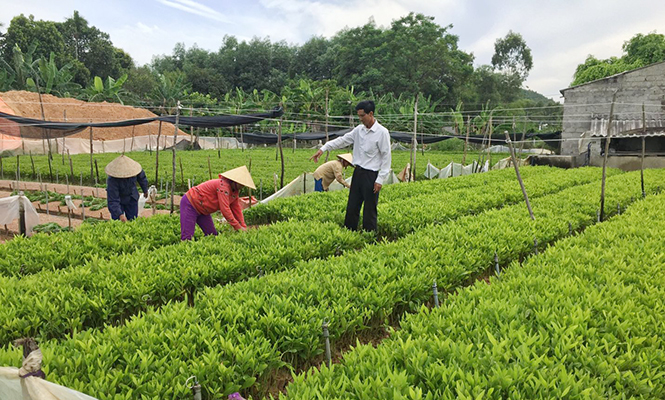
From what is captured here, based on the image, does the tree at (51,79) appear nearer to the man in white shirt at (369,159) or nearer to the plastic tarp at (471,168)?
the plastic tarp at (471,168)

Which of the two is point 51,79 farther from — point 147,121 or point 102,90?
point 147,121

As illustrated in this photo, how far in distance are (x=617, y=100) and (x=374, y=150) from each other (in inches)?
914

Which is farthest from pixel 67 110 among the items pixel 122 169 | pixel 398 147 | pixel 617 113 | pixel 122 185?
pixel 617 113

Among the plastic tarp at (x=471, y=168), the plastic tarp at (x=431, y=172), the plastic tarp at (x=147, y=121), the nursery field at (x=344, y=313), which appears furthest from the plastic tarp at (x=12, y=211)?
the plastic tarp at (x=471, y=168)

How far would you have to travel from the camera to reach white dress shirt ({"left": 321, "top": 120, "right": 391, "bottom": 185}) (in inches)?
222

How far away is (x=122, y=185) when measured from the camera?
7160 mm

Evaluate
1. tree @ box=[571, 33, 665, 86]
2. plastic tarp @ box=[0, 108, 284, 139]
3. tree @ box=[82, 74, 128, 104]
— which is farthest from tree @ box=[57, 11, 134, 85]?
tree @ box=[571, 33, 665, 86]

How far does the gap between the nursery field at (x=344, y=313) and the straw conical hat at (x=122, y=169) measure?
1203mm

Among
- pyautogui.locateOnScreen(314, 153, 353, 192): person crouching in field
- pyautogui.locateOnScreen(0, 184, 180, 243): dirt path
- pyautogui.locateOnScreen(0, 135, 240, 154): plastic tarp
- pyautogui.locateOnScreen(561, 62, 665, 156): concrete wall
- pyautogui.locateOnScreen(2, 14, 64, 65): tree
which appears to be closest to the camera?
pyautogui.locateOnScreen(0, 184, 180, 243): dirt path

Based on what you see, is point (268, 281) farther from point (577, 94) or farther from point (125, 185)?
point (577, 94)

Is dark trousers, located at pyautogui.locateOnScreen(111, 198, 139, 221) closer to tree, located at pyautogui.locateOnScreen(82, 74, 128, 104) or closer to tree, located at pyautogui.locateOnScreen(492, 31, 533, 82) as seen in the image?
tree, located at pyautogui.locateOnScreen(82, 74, 128, 104)

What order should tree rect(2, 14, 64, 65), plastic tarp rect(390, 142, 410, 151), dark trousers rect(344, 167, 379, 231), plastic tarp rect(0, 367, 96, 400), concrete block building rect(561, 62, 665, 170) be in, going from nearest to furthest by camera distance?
plastic tarp rect(0, 367, 96, 400), dark trousers rect(344, 167, 379, 231), concrete block building rect(561, 62, 665, 170), plastic tarp rect(390, 142, 410, 151), tree rect(2, 14, 64, 65)

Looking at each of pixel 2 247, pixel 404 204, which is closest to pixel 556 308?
pixel 404 204

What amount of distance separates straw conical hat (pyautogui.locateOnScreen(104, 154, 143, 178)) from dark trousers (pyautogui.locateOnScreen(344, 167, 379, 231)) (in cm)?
366
